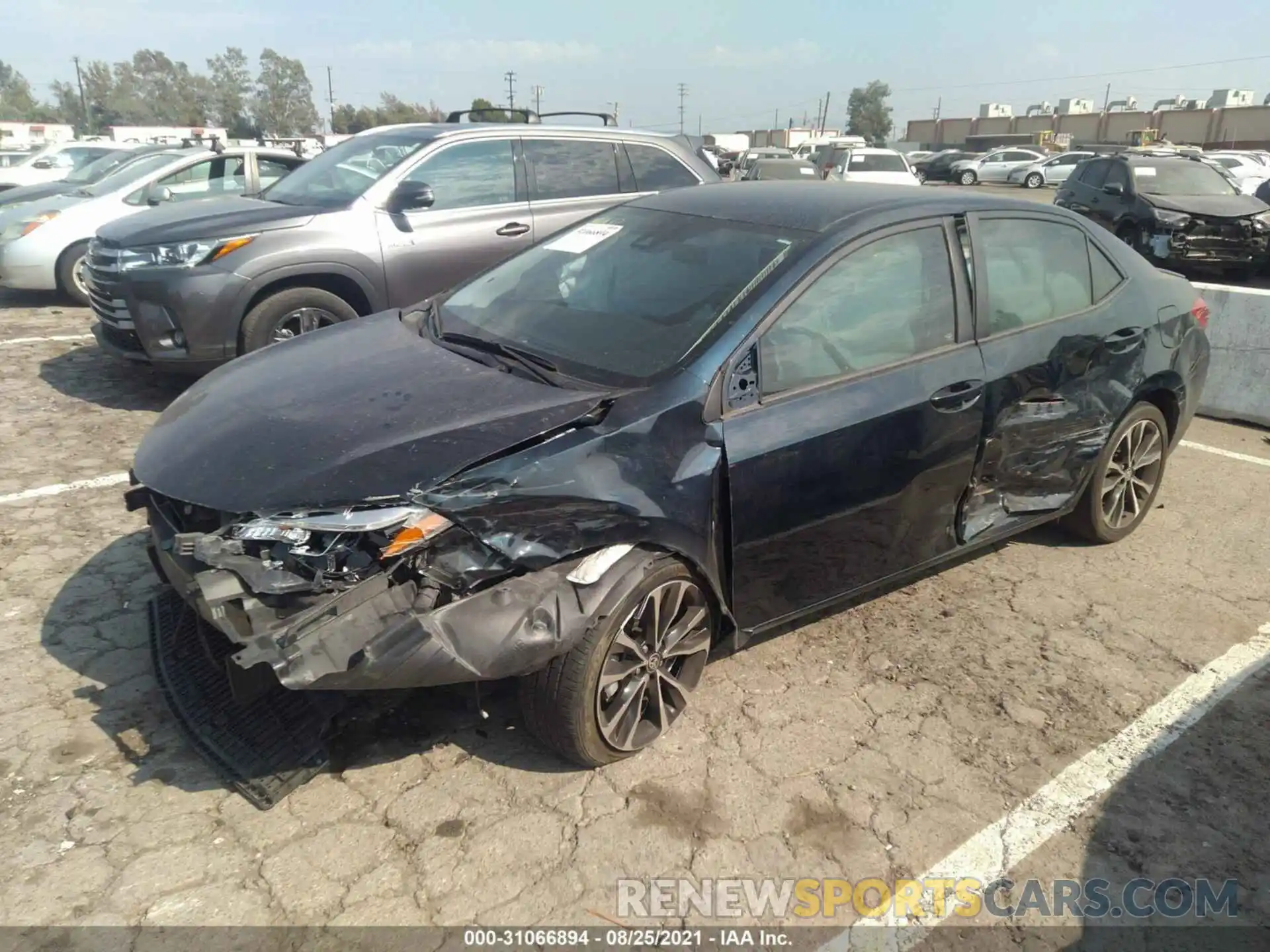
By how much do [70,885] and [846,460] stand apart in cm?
259

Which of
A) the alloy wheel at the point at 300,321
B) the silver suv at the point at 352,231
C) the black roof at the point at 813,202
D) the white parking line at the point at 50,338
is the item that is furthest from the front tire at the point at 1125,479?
the white parking line at the point at 50,338

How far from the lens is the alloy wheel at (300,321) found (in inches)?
233

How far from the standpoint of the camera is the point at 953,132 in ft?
248

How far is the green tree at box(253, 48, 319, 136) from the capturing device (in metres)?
97.9

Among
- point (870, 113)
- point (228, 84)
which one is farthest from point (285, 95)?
point (870, 113)

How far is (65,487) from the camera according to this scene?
4801 mm

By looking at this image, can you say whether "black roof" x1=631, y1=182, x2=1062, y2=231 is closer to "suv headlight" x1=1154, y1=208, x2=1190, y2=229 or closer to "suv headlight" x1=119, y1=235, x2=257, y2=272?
"suv headlight" x1=119, y1=235, x2=257, y2=272

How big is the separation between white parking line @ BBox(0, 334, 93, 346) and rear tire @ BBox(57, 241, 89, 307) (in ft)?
3.76

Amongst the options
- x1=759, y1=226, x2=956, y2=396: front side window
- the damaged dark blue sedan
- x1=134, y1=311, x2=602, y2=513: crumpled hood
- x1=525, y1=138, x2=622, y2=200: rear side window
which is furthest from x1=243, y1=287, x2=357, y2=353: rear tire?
x1=759, y1=226, x2=956, y2=396: front side window

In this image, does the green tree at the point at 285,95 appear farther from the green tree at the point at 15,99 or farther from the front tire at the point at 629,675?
the front tire at the point at 629,675

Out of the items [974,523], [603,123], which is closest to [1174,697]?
[974,523]

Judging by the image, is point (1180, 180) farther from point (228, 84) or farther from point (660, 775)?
point (228, 84)

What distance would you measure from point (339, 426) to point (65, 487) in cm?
288

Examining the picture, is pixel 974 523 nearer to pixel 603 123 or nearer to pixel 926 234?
pixel 926 234
